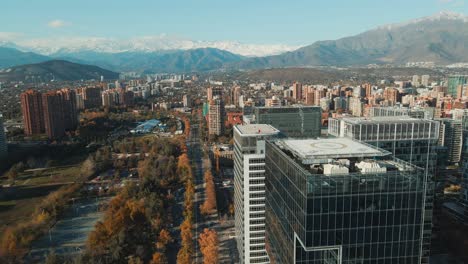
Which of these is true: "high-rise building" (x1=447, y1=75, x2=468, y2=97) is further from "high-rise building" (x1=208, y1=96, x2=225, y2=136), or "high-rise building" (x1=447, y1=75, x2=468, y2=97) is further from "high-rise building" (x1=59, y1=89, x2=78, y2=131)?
"high-rise building" (x1=59, y1=89, x2=78, y2=131)

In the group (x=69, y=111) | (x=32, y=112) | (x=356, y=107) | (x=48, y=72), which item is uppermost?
(x=48, y=72)

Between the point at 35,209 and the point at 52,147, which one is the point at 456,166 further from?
the point at 52,147

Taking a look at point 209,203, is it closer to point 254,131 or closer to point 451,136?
point 254,131

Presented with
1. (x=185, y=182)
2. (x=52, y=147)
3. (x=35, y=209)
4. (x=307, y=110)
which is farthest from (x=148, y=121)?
(x=307, y=110)

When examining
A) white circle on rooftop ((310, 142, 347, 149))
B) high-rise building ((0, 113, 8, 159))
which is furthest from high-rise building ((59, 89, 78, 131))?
white circle on rooftop ((310, 142, 347, 149))

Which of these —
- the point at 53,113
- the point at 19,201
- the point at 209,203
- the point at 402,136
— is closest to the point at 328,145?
the point at 402,136

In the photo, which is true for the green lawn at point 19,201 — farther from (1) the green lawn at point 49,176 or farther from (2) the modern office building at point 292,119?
(2) the modern office building at point 292,119
